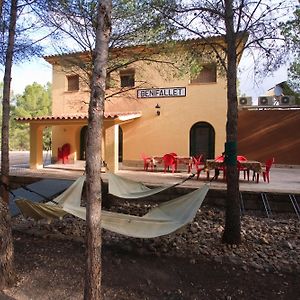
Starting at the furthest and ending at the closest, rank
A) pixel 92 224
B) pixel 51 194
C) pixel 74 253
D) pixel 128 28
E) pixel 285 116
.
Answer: pixel 285 116
pixel 128 28
pixel 51 194
pixel 74 253
pixel 92 224

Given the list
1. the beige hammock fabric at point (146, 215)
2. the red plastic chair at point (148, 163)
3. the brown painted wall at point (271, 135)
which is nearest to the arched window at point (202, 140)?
the brown painted wall at point (271, 135)

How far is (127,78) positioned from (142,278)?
10.0 metres

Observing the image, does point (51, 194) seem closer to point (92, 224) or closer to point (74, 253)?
point (74, 253)

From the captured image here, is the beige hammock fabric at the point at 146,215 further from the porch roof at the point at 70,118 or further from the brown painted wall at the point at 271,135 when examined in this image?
the brown painted wall at the point at 271,135

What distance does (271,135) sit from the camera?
12500 mm

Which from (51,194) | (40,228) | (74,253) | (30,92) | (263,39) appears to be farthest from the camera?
(30,92)

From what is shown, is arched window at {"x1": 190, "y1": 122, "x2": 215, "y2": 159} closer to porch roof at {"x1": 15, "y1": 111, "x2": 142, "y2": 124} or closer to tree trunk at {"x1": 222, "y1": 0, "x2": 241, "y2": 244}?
porch roof at {"x1": 15, "y1": 111, "x2": 142, "y2": 124}

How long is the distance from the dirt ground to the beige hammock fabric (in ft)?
1.39

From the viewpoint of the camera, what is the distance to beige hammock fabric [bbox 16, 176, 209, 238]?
4086 millimetres

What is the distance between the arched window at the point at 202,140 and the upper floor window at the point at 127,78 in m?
2.86

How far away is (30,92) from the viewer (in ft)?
126

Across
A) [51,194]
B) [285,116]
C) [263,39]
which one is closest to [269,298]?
[263,39]

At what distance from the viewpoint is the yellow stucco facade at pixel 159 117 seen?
12.1m

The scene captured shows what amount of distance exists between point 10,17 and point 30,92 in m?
34.5
